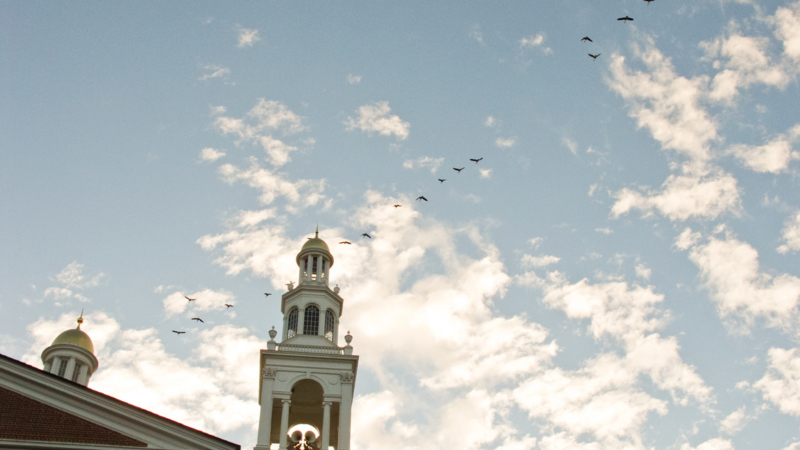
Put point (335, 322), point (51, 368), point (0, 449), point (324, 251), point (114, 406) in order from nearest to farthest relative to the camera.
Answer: point (0, 449)
point (114, 406)
point (335, 322)
point (324, 251)
point (51, 368)

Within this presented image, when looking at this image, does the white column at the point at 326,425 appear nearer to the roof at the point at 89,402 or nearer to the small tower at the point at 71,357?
the roof at the point at 89,402

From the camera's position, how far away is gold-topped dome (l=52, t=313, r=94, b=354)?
5334cm

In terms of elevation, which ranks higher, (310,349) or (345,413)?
(310,349)

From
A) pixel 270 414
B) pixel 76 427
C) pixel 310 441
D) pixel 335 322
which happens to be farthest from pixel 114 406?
pixel 335 322

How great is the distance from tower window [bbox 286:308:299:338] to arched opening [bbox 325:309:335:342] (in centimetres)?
163

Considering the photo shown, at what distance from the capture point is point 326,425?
3600 centimetres

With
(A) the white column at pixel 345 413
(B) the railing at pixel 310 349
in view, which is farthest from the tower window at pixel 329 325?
(A) the white column at pixel 345 413

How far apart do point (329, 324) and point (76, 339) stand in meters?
22.6

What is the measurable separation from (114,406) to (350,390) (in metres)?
14.3

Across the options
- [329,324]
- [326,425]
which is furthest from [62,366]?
[326,425]

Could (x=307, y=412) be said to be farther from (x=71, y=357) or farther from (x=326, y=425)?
(x=71, y=357)

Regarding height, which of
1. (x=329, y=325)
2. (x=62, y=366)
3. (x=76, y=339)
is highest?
(x=76, y=339)

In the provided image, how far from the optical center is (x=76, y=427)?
2492 centimetres

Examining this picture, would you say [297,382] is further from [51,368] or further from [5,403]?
[51,368]
